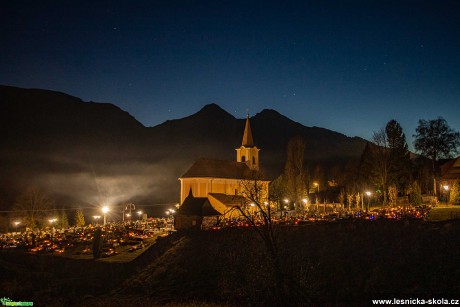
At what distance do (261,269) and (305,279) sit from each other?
2324 millimetres

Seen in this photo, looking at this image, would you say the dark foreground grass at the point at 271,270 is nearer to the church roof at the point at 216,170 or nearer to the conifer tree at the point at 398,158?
the conifer tree at the point at 398,158

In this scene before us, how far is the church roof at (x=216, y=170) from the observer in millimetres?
74525

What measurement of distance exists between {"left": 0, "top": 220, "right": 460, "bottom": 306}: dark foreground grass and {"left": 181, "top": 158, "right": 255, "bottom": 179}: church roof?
35911 mm

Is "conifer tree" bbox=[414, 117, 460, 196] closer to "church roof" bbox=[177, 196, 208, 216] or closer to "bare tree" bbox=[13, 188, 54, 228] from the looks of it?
"church roof" bbox=[177, 196, 208, 216]

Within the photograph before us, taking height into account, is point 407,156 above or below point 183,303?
above

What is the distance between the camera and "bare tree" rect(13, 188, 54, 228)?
2509 inches

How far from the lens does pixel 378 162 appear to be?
49781 millimetres

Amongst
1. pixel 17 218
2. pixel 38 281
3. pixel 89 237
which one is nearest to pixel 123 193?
pixel 17 218

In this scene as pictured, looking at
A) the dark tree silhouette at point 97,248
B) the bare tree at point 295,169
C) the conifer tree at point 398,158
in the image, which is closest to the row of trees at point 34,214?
the dark tree silhouette at point 97,248

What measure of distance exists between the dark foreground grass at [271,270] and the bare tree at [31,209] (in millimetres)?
28936

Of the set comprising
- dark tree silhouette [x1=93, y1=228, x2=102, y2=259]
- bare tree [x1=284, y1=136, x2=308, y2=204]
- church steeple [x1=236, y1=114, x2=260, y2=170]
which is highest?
church steeple [x1=236, y1=114, x2=260, y2=170]

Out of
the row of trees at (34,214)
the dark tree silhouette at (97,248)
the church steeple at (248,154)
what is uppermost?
the church steeple at (248,154)

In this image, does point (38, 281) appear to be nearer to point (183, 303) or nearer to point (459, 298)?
point (183, 303)

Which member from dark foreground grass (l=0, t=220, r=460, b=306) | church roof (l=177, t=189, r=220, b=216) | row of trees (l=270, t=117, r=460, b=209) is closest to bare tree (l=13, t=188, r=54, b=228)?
dark foreground grass (l=0, t=220, r=460, b=306)
